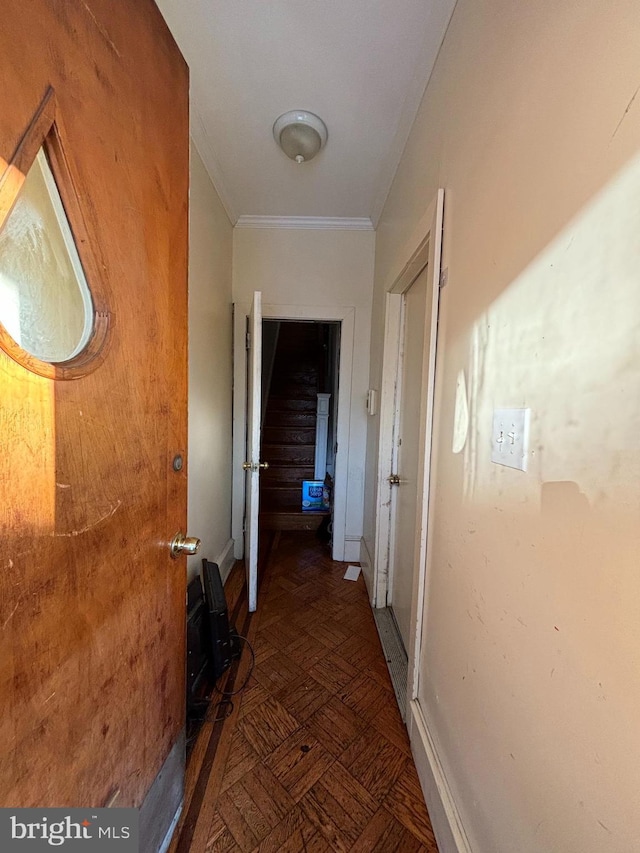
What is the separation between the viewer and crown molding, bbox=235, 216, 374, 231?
2506 millimetres

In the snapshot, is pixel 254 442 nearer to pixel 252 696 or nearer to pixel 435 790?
pixel 252 696

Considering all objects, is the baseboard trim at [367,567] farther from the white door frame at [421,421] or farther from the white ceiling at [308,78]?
the white ceiling at [308,78]

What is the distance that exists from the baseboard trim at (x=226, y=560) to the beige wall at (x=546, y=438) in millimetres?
1658

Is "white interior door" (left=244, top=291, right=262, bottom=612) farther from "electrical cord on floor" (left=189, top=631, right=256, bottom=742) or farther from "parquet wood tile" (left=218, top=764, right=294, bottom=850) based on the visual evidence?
"parquet wood tile" (left=218, top=764, right=294, bottom=850)

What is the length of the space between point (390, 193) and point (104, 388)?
2.07 meters

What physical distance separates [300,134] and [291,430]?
2.93m

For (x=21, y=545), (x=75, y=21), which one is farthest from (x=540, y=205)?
(x=21, y=545)

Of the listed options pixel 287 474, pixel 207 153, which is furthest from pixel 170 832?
pixel 287 474

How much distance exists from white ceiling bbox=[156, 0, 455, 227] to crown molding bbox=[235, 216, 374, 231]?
1.15 feet

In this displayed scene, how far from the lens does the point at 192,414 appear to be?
1.79 m

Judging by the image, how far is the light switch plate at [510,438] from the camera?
0.69 meters

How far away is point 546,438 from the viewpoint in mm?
627

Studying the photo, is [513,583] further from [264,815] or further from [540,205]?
[264,815]

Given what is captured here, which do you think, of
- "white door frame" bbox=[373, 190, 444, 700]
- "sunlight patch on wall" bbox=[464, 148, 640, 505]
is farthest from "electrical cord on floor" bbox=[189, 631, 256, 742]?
"sunlight patch on wall" bbox=[464, 148, 640, 505]
